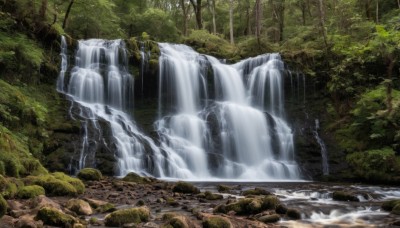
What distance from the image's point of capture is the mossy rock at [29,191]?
8.30 m

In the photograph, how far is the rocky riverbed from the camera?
6.77m

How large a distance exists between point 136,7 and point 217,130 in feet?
63.1

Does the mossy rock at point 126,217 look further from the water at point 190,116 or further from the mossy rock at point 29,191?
the water at point 190,116

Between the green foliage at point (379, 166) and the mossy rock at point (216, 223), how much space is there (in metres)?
10.9

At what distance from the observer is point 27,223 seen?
5.86 metres

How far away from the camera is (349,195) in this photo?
35.3 feet

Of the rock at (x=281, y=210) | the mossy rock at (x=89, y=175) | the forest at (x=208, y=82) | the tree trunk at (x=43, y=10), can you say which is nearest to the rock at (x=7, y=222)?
the forest at (x=208, y=82)

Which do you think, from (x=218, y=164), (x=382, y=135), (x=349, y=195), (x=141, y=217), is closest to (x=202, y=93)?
(x=218, y=164)

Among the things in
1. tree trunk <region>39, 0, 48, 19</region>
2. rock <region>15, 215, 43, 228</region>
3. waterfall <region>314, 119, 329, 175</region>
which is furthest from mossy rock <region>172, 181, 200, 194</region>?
tree trunk <region>39, 0, 48, 19</region>

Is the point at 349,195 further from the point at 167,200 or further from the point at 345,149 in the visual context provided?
the point at 345,149

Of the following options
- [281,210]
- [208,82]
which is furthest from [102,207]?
[208,82]

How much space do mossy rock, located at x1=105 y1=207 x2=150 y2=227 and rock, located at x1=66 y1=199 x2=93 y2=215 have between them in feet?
2.98

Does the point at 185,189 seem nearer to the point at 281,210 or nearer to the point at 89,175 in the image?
the point at 281,210

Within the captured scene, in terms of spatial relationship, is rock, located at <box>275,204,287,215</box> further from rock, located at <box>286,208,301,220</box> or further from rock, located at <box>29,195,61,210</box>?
rock, located at <box>29,195,61,210</box>
